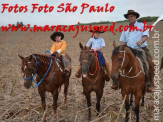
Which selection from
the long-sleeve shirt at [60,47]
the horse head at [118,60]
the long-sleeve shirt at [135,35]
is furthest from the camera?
the long-sleeve shirt at [60,47]

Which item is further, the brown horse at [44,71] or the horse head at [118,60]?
the brown horse at [44,71]

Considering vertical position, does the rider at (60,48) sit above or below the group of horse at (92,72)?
above

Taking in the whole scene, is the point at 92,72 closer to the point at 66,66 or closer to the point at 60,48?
the point at 66,66

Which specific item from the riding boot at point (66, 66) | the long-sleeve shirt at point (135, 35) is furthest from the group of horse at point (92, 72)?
the long-sleeve shirt at point (135, 35)

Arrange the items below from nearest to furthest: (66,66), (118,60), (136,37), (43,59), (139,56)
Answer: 1. (118,60)
2. (139,56)
3. (43,59)
4. (136,37)
5. (66,66)


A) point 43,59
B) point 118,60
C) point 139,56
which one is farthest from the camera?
point 43,59

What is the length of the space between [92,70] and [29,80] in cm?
194

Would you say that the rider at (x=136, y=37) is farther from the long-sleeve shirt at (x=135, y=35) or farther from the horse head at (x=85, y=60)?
the horse head at (x=85, y=60)

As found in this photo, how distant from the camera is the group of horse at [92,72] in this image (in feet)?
15.3

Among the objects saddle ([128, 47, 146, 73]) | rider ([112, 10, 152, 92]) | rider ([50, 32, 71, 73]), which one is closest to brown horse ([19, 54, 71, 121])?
rider ([50, 32, 71, 73])

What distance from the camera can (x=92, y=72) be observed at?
5.79 meters

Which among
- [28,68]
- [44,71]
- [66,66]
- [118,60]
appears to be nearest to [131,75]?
[118,60]

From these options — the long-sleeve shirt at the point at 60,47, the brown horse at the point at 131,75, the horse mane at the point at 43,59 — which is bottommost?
the brown horse at the point at 131,75

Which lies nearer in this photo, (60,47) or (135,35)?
(135,35)
